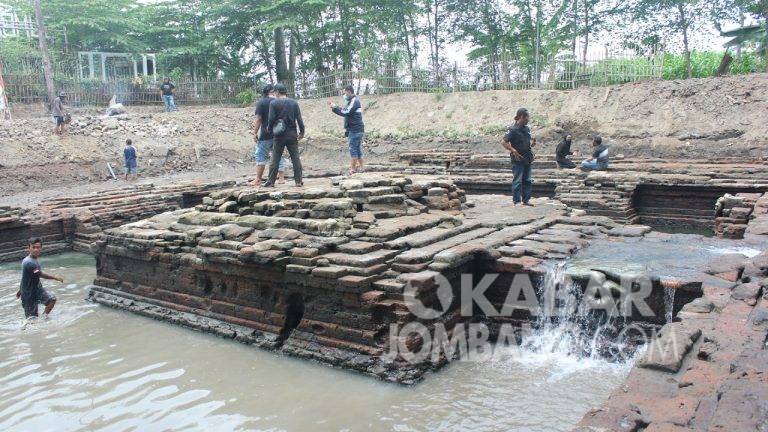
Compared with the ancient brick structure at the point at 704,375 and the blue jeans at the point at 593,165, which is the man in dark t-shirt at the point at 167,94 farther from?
the ancient brick structure at the point at 704,375

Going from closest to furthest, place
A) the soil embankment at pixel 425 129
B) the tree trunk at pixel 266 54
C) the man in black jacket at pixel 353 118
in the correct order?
1. the man in black jacket at pixel 353 118
2. the soil embankment at pixel 425 129
3. the tree trunk at pixel 266 54

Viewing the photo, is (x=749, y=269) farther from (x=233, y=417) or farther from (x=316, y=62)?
(x=316, y=62)

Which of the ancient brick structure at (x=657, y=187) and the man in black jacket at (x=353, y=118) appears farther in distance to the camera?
the ancient brick structure at (x=657, y=187)

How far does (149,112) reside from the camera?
850 inches

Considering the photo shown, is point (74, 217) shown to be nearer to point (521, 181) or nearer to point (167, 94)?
point (521, 181)

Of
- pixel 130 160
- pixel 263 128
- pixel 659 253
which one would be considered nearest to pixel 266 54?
pixel 130 160

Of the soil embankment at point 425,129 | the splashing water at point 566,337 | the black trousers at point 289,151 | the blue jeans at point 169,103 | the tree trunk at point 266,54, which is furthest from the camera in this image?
the tree trunk at point 266,54

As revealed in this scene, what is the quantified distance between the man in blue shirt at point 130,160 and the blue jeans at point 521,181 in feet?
38.9

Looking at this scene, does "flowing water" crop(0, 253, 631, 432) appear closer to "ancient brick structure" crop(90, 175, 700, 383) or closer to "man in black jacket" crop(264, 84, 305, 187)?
"ancient brick structure" crop(90, 175, 700, 383)

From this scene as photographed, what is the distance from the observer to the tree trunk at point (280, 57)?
81.9 feet

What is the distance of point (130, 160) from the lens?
655 inches

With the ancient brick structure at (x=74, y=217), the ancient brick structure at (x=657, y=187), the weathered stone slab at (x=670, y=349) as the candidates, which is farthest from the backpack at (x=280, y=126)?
the weathered stone slab at (x=670, y=349)

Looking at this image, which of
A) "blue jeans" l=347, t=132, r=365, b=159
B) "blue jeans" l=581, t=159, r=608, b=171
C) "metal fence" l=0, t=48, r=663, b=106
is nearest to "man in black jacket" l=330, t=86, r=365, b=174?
"blue jeans" l=347, t=132, r=365, b=159

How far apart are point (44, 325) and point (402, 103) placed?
1527 cm
